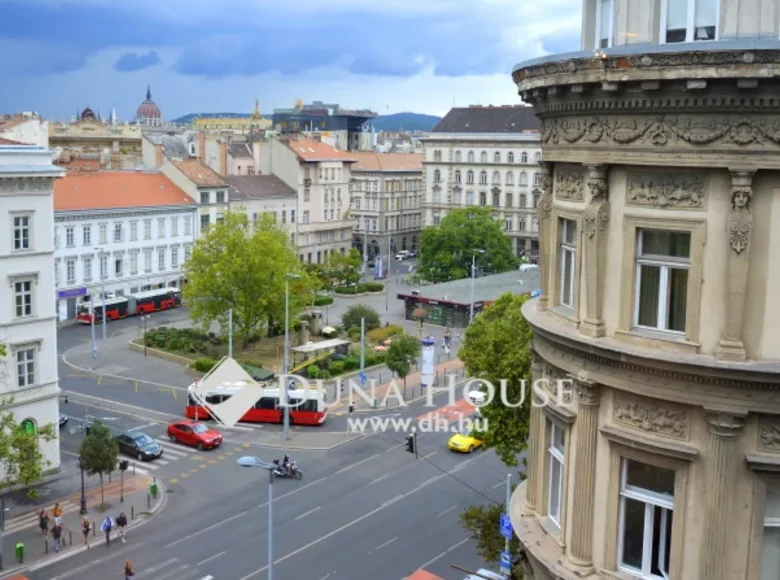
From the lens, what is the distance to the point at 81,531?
36906mm

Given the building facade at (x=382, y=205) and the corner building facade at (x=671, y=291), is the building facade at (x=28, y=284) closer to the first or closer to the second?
the corner building facade at (x=671, y=291)

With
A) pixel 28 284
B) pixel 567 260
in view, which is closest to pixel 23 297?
pixel 28 284

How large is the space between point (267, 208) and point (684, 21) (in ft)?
308

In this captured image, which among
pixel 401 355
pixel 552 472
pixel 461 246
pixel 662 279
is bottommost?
pixel 401 355

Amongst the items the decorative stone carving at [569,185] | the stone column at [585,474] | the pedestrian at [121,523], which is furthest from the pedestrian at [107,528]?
the decorative stone carving at [569,185]

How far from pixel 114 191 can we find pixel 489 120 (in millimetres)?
58944

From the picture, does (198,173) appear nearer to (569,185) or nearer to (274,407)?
(274,407)

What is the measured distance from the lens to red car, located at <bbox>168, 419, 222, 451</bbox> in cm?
4752

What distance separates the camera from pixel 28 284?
1620 inches

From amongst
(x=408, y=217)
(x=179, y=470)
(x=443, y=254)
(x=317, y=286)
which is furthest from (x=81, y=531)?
(x=408, y=217)

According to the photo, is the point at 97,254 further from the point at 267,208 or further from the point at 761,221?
the point at 761,221

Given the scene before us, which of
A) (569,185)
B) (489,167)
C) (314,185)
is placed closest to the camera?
Result: (569,185)

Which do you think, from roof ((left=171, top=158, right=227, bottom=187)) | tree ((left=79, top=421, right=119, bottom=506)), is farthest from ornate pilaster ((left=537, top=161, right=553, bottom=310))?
roof ((left=171, top=158, right=227, bottom=187))

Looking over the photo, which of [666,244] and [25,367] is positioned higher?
[666,244]
